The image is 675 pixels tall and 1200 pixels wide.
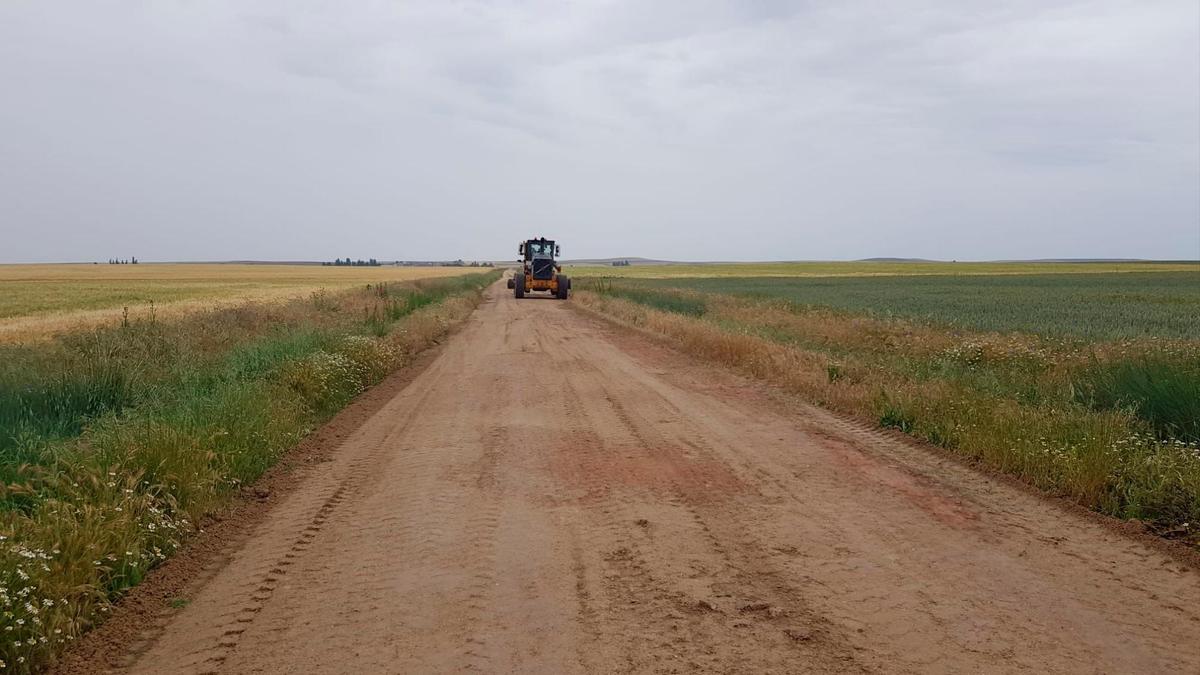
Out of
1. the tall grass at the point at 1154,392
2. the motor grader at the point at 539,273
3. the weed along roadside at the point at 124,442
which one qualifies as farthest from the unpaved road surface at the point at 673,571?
the motor grader at the point at 539,273

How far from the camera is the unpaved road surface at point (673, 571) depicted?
13.2 feet

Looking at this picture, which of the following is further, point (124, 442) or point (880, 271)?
point (880, 271)

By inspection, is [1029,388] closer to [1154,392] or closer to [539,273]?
[1154,392]

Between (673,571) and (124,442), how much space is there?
4510 mm

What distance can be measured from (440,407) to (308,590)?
21.7 feet

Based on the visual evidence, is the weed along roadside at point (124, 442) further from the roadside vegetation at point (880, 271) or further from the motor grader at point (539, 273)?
the roadside vegetation at point (880, 271)

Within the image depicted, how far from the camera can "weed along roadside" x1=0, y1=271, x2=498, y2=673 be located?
440cm

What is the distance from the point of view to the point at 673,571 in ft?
16.7

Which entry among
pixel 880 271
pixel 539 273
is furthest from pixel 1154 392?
pixel 880 271

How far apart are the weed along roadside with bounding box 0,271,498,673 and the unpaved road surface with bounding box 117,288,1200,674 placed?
0.55 m


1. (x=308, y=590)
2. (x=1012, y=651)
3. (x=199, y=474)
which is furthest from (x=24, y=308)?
(x=1012, y=651)

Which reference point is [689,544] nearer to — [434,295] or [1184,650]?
[1184,650]

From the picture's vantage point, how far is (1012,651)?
13.2ft

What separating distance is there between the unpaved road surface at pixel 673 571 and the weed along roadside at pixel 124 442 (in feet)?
1.80
